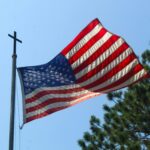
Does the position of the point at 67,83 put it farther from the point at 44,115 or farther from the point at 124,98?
the point at 124,98

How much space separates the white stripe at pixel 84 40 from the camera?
39.1ft

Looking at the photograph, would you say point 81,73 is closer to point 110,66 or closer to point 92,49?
point 92,49

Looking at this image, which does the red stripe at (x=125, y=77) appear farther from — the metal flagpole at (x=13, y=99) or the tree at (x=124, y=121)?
the tree at (x=124, y=121)

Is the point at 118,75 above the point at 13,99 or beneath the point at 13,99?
above

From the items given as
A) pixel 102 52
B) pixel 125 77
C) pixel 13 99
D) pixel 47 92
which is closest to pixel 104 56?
pixel 102 52

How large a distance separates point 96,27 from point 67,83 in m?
1.32

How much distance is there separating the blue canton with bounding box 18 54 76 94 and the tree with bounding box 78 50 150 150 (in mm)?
9872

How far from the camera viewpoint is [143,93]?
22.9 m

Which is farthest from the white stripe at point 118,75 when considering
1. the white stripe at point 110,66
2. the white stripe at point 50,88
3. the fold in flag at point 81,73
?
the white stripe at point 50,88

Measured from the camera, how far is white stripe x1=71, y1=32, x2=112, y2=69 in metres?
Answer: 11.8

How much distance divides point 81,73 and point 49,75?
0.66 m

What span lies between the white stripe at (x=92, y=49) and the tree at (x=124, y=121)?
32.7ft

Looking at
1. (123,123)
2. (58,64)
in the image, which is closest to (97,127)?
(123,123)

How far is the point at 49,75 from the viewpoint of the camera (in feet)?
38.8
